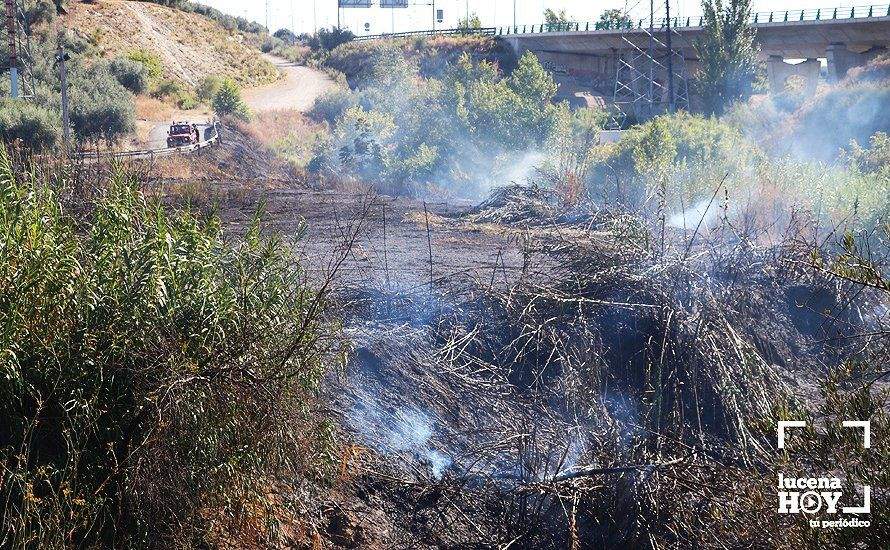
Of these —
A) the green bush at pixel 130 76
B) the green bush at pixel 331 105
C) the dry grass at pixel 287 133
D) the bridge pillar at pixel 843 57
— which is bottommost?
the dry grass at pixel 287 133

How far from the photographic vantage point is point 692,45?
208 ft

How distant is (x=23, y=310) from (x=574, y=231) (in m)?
12.5

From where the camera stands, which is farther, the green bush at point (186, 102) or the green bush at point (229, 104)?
the green bush at point (186, 102)

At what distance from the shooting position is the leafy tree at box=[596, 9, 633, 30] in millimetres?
70938

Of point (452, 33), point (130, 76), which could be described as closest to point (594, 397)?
point (130, 76)

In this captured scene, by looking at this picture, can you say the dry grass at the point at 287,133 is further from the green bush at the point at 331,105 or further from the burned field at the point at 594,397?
the burned field at the point at 594,397

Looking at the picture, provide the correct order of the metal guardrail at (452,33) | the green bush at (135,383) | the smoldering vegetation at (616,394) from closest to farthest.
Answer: the green bush at (135,383)
the smoldering vegetation at (616,394)
the metal guardrail at (452,33)

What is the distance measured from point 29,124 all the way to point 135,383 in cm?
3363

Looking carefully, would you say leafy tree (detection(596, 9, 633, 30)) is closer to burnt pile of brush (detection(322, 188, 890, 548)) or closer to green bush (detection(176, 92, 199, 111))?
green bush (detection(176, 92, 199, 111))

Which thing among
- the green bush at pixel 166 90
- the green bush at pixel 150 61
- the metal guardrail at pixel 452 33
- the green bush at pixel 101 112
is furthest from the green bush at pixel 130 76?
the metal guardrail at pixel 452 33

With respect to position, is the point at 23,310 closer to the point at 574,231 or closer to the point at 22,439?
the point at 22,439

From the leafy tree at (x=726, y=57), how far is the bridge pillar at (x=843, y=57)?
461 centimetres

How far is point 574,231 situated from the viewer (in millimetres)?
18422

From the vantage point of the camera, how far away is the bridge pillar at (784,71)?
64812mm
